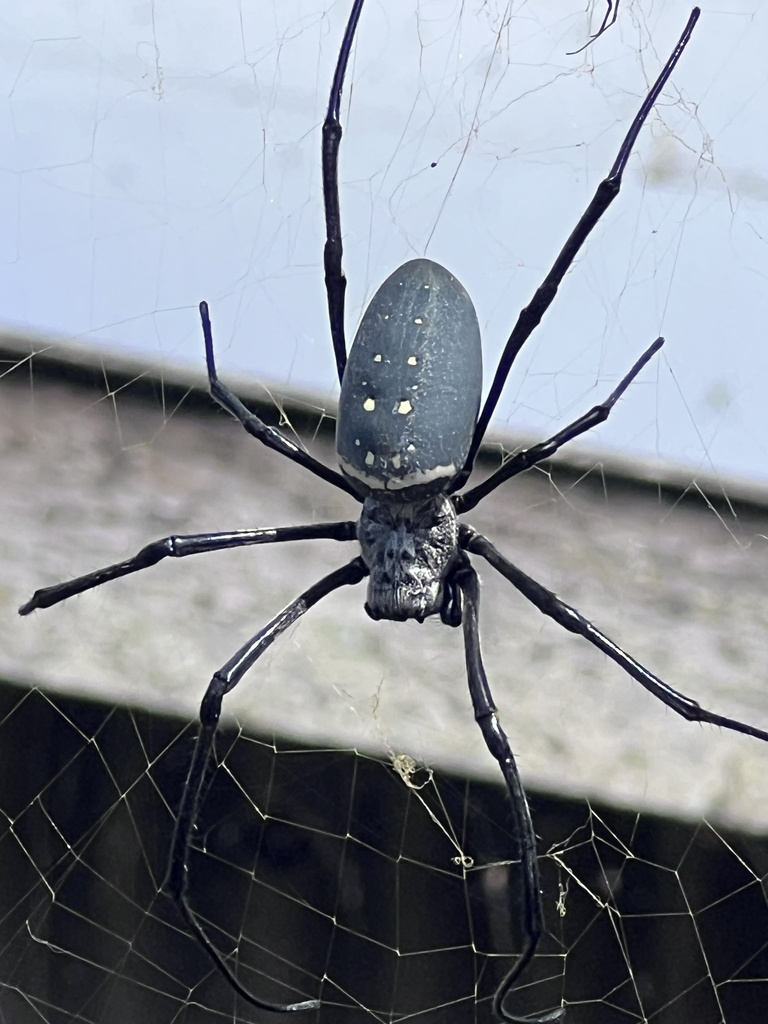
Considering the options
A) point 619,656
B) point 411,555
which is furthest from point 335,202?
point 619,656

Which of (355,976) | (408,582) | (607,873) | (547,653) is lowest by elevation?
(355,976)


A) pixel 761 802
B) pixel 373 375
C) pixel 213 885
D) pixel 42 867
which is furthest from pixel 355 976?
pixel 373 375

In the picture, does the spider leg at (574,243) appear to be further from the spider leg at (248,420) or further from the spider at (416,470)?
the spider leg at (248,420)

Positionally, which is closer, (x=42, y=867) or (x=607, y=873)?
(x=607, y=873)

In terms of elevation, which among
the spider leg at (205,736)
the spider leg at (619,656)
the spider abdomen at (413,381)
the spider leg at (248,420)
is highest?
the spider abdomen at (413,381)

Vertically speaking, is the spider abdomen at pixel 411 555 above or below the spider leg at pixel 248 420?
below

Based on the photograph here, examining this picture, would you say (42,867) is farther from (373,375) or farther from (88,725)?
(373,375)

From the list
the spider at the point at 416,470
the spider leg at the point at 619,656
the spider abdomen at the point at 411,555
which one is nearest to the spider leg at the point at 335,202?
the spider at the point at 416,470
